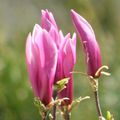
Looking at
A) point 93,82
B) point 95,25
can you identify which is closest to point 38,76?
point 93,82

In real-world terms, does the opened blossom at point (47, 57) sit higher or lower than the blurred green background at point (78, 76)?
higher

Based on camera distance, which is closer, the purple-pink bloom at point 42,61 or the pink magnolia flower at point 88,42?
the purple-pink bloom at point 42,61

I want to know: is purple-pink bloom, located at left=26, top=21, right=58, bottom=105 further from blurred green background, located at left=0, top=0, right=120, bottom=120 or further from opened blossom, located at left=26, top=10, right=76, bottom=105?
blurred green background, located at left=0, top=0, right=120, bottom=120

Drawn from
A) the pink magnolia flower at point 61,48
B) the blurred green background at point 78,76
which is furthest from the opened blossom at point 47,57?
the blurred green background at point 78,76

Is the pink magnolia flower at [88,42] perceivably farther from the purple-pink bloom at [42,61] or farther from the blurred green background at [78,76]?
the blurred green background at [78,76]

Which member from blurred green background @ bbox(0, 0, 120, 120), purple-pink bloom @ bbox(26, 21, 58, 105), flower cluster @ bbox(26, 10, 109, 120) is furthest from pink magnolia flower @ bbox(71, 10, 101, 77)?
blurred green background @ bbox(0, 0, 120, 120)

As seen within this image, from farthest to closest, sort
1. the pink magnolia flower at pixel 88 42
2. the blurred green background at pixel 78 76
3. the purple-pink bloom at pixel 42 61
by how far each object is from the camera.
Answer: the blurred green background at pixel 78 76, the pink magnolia flower at pixel 88 42, the purple-pink bloom at pixel 42 61
